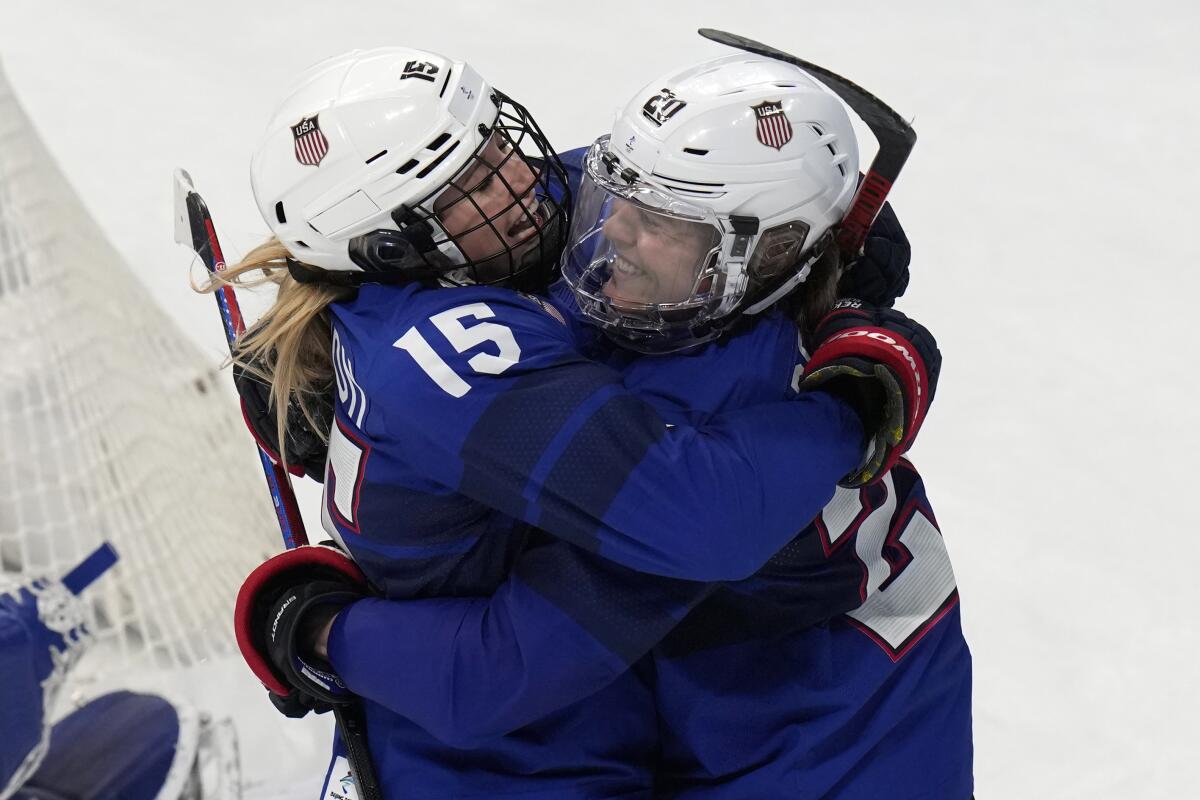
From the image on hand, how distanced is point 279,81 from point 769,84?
278 centimetres

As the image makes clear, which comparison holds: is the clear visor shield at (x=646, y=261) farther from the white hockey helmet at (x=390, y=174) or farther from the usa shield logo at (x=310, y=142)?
the usa shield logo at (x=310, y=142)

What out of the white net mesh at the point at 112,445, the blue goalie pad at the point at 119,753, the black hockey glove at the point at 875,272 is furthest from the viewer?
the white net mesh at the point at 112,445

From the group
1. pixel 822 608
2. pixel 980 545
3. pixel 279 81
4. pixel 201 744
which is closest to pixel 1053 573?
pixel 980 545

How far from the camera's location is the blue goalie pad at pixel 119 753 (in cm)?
180

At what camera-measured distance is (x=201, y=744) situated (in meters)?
1.99

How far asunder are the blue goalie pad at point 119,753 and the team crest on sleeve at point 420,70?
1.06m

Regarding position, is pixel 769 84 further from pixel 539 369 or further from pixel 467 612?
pixel 467 612

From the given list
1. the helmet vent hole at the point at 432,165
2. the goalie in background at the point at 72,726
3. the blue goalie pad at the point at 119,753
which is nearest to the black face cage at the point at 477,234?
the helmet vent hole at the point at 432,165

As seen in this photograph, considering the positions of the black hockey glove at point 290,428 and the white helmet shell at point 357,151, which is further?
the black hockey glove at point 290,428

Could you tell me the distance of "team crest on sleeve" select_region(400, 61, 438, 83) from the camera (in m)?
Answer: 1.40

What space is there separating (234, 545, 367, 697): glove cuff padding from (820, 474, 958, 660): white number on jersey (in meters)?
0.55

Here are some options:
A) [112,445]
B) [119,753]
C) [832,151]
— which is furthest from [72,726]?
[832,151]

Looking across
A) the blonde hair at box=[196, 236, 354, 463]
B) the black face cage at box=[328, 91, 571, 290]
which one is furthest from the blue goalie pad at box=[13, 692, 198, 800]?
the black face cage at box=[328, 91, 571, 290]

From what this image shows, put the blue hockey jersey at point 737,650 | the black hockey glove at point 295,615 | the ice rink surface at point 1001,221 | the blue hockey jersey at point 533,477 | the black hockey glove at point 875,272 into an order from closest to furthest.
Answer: the blue hockey jersey at point 533,477, the blue hockey jersey at point 737,650, the black hockey glove at point 295,615, the black hockey glove at point 875,272, the ice rink surface at point 1001,221
